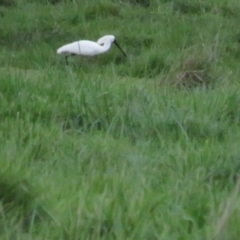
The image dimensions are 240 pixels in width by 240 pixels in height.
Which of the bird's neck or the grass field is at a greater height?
the grass field

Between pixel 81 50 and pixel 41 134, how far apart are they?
3.65 metres

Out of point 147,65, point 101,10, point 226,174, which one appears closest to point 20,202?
point 226,174

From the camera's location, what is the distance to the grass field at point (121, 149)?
10.2 feet

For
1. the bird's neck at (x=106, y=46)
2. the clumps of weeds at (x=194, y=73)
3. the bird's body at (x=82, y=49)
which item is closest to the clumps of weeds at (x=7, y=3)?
the bird's neck at (x=106, y=46)

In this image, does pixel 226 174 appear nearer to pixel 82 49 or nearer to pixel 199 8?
pixel 82 49

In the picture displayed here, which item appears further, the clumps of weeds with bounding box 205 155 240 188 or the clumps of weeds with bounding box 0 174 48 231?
the clumps of weeds with bounding box 205 155 240 188

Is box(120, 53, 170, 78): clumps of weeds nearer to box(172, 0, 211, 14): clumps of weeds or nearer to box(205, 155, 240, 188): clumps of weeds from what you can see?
box(172, 0, 211, 14): clumps of weeds

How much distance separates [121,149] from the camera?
4332mm

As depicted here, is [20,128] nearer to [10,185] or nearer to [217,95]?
[10,185]

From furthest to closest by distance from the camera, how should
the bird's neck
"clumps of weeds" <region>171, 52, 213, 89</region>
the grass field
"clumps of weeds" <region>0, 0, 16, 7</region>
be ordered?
"clumps of weeds" <region>0, 0, 16, 7</region>, the bird's neck, "clumps of weeds" <region>171, 52, 213, 89</region>, the grass field

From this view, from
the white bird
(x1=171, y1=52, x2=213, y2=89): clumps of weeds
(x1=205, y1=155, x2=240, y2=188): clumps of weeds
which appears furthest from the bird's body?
(x1=205, y1=155, x2=240, y2=188): clumps of weeds

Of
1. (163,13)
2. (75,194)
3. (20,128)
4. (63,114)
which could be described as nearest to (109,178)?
(75,194)

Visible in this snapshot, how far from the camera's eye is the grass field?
10.2 ft

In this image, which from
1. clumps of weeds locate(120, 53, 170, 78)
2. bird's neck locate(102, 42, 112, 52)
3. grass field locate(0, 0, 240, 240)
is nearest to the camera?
grass field locate(0, 0, 240, 240)
